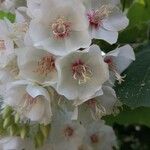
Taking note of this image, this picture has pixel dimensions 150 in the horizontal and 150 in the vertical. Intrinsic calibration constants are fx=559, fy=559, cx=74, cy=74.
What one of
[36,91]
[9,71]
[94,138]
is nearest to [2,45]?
[9,71]

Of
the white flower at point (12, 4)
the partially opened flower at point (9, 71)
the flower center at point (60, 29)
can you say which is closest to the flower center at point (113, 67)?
the flower center at point (60, 29)

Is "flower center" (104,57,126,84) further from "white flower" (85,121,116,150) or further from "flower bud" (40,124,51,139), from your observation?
"white flower" (85,121,116,150)

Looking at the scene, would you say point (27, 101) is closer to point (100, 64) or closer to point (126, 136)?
point (100, 64)

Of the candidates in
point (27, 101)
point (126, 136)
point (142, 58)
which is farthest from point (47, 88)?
point (126, 136)

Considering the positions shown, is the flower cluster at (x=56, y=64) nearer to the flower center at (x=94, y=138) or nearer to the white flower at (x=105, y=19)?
the white flower at (x=105, y=19)

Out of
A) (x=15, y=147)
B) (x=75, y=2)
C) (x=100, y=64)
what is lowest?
(x=15, y=147)

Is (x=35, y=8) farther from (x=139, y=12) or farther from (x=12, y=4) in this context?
(x=139, y=12)

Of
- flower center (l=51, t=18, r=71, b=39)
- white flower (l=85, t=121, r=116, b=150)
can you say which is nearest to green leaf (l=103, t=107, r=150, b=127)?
white flower (l=85, t=121, r=116, b=150)
